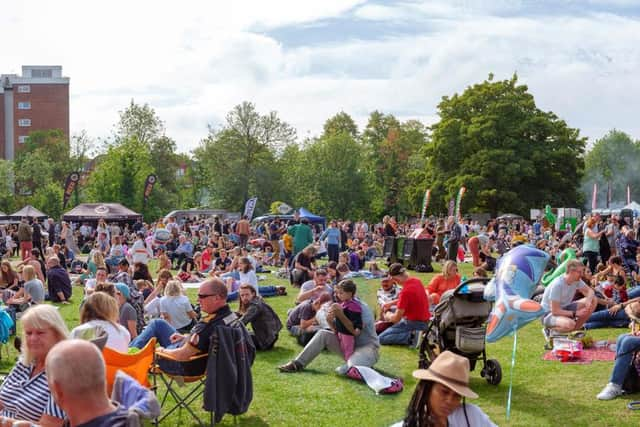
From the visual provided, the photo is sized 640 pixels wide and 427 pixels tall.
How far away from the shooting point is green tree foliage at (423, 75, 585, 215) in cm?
5128

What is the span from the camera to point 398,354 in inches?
395

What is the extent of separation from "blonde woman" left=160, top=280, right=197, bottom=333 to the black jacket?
3432mm

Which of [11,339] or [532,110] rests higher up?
[532,110]

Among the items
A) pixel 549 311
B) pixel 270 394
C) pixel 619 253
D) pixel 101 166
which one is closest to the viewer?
pixel 270 394

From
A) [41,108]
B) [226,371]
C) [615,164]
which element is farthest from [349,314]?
[615,164]

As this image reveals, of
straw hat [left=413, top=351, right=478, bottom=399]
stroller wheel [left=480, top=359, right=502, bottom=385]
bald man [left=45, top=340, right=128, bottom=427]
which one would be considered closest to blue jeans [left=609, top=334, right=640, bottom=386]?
stroller wheel [left=480, top=359, right=502, bottom=385]

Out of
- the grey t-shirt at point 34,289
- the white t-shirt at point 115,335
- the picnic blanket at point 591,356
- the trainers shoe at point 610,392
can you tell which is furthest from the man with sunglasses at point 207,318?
the grey t-shirt at point 34,289

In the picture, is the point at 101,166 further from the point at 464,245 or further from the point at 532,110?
the point at 464,245

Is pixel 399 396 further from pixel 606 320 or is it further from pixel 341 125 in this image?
pixel 341 125

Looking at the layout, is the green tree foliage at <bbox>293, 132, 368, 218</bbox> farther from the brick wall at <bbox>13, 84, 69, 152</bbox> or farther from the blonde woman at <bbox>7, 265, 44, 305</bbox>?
the blonde woman at <bbox>7, 265, 44, 305</bbox>

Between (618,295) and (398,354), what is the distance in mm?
4933

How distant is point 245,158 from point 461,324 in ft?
192

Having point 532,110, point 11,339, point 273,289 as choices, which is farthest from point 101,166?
point 11,339

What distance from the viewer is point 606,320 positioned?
11922mm
